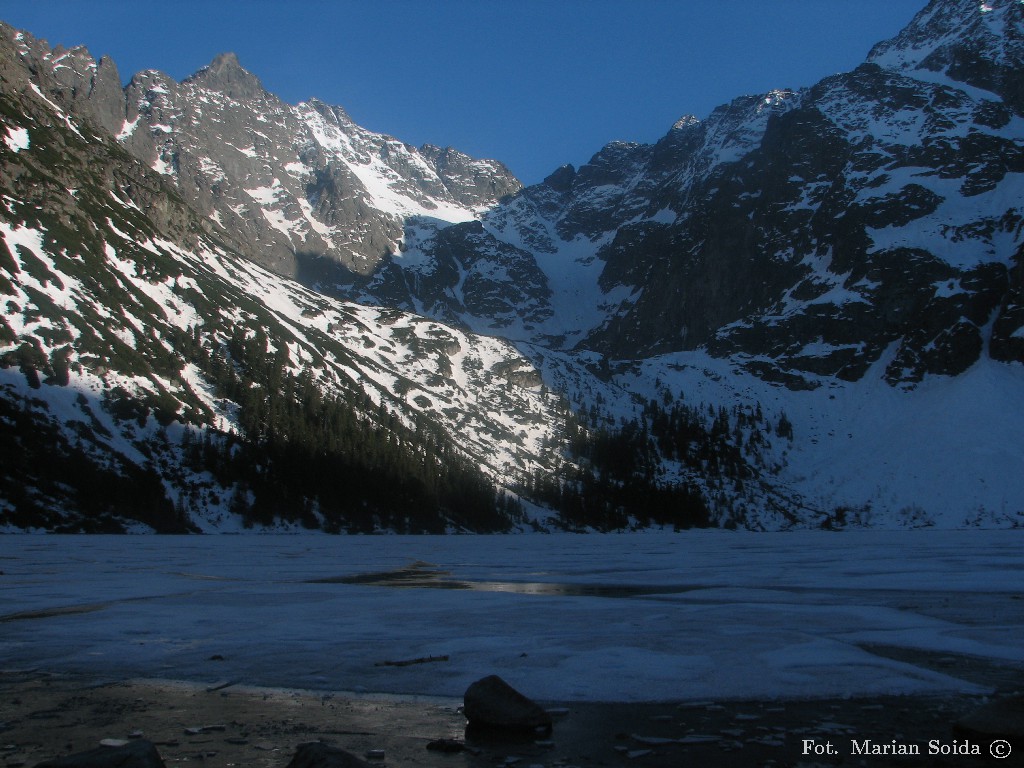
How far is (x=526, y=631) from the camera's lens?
16531 millimetres

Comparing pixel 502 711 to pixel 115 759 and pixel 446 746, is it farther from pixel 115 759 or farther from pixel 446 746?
pixel 115 759

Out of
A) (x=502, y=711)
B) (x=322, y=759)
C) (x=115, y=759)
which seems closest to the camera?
(x=115, y=759)

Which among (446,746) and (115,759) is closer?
(115,759)

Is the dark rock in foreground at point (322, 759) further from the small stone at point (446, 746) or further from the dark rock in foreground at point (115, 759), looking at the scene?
the small stone at point (446, 746)

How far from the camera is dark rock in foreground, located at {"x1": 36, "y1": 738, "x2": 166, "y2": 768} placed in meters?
6.43

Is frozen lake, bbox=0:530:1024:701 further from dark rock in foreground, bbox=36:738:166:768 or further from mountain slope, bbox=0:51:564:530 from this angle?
mountain slope, bbox=0:51:564:530

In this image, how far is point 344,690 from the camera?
1097 cm

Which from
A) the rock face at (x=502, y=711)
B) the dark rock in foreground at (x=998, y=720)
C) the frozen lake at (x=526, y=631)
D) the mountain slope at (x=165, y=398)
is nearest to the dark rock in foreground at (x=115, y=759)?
the rock face at (x=502, y=711)

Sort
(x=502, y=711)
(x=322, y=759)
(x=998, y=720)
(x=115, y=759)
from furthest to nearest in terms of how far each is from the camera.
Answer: (x=502, y=711)
(x=998, y=720)
(x=322, y=759)
(x=115, y=759)

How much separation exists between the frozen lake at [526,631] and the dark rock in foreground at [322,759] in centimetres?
414

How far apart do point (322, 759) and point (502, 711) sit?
9.10ft

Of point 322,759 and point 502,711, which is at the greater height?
point 322,759

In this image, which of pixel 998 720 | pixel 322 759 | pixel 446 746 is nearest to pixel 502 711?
pixel 446 746

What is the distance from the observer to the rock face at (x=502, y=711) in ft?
29.3
